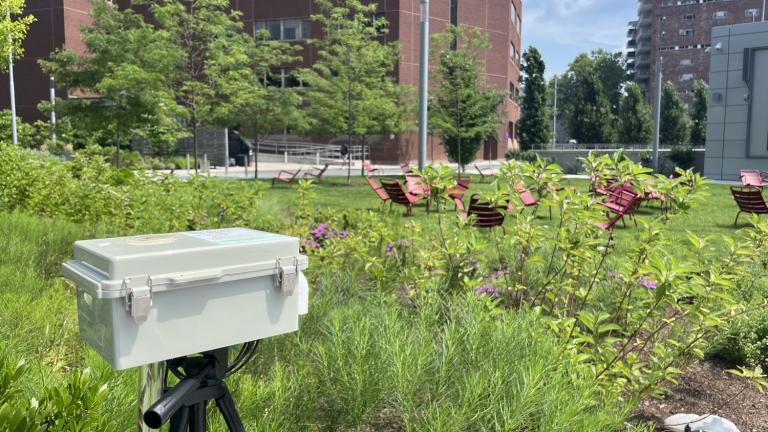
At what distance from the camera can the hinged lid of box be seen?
1506 mm

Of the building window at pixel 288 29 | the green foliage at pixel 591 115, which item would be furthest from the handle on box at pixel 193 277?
the green foliage at pixel 591 115

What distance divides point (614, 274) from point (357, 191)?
16.1 meters

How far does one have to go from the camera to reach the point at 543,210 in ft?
49.5

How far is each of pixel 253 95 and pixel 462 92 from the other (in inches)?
371

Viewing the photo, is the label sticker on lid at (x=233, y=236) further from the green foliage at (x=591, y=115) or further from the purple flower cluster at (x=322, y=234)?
the green foliage at (x=591, y=115)

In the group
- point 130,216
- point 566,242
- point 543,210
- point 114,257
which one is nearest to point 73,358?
point 114,257

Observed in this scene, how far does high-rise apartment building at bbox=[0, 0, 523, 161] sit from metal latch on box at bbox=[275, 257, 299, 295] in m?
44.6

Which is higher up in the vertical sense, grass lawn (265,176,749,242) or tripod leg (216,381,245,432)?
tripod leg (216,381,245,432)

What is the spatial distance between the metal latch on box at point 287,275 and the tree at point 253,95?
856 inches

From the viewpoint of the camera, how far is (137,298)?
150 cm

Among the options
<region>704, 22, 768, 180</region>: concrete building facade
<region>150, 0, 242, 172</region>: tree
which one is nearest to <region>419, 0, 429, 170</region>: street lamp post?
<region>150, 0, 242, 172</region>: tree

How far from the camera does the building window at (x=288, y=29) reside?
163 ft

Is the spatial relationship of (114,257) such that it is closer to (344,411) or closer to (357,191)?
(344,411)

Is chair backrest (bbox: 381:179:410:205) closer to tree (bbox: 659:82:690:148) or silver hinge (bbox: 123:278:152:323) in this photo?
silver hinge (bbox: 123:278:152:323)
